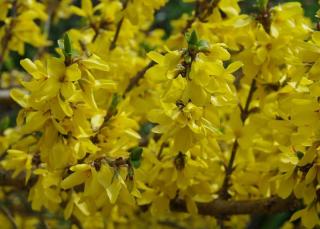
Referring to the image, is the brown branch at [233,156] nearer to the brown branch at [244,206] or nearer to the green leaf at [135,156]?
the brown branch at [244,206]

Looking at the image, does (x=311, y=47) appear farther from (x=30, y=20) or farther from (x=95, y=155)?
(x=30, y=20)

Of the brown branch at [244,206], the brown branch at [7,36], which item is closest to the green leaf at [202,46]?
the brown branch at [244,206]

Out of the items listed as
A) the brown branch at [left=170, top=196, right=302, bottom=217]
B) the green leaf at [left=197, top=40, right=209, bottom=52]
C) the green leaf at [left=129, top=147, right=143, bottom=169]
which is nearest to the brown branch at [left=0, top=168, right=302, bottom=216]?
the brown branch at [left=170, top=196, right=302, bottom=217]

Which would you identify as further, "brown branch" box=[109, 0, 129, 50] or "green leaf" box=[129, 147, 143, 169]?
"brown branch" box=[109, 0, 129, 50]

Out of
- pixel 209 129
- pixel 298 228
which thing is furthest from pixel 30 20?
pixel 298 228

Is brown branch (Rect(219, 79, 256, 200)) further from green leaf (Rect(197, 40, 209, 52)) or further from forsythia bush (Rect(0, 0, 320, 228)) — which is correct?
green leaf (Rect(197, 40, 209, 52))

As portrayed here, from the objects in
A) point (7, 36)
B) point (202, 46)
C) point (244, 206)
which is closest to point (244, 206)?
point (244, 206)

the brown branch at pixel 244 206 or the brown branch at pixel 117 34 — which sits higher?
the brown branch at pixel 117 34

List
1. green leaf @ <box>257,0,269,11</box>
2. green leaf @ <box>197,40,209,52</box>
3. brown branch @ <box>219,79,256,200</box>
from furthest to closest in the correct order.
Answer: brown branch @ <box>219,79,256,200</box>
green leaf @ <box>257,0,269,11</box>
green leaf @ <box>197,40,209,52</box>
